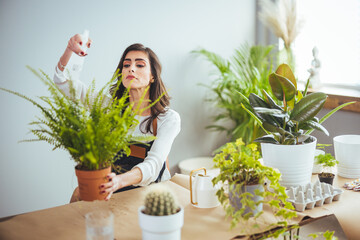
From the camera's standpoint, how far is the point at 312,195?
4.87 feet

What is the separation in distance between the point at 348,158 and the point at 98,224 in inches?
50.0

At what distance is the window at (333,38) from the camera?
3141mm

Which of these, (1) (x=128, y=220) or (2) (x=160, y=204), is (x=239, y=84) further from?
(2) (x=160, y=204)

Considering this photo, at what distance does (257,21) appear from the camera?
153 inches

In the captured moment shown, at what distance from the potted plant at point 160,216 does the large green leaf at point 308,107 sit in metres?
0.73

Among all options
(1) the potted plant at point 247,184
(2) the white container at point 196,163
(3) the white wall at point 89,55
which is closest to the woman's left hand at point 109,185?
(1) the potted plant at point 247,184

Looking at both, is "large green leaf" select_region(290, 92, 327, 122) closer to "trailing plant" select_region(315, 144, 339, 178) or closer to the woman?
"trailing plant" select_region(315, 144, 339, 178)

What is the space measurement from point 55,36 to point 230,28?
1.74 metres

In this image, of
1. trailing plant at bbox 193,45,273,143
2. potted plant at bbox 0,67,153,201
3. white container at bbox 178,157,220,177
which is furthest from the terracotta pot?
white container at bbox 178,157,220,177

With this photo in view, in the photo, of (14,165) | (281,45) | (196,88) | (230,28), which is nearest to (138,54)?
(14,165)

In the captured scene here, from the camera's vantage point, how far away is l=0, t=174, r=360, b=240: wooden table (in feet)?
4.06

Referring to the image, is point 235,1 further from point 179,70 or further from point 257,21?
point 179,70

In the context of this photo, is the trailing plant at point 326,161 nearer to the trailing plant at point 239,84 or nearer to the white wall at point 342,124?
the white wall at point 342,124

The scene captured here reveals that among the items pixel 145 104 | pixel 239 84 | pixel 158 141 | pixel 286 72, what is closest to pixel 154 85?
pixel 145 104
